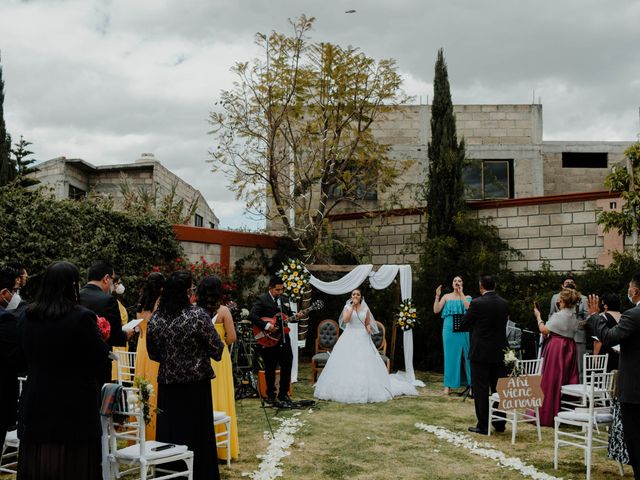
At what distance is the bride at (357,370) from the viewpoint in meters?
9.10

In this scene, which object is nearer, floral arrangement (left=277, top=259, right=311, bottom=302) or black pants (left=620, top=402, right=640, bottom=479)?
black pants (left=620, top=402, right=640, bottom=479)

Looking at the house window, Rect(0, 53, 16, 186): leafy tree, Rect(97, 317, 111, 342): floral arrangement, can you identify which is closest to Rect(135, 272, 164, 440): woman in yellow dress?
Rect(97, 317, 111, 342): floral arrangement

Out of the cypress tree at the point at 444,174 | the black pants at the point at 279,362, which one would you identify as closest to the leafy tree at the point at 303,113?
the cypress tree at the point at 444,174

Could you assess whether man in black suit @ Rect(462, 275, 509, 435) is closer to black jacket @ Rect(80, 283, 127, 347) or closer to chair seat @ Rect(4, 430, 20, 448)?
black jacket @ Rect(80, 283, 127, 347)

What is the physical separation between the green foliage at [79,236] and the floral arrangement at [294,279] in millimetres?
2522

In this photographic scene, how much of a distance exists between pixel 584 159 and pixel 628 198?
10.4 metres

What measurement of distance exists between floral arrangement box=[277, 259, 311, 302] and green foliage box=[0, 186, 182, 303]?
2522mm

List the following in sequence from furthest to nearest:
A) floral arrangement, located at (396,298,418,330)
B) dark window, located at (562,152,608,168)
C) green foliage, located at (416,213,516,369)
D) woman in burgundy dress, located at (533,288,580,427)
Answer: dark window, located at (562,152,608,168) < green foliage, located at (416,213,516,369) < floral arrangement, located at (396,298,418,330) < woman in burgundy dress, located at (533,288,580,427)

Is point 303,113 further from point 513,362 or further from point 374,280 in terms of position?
point 513,362

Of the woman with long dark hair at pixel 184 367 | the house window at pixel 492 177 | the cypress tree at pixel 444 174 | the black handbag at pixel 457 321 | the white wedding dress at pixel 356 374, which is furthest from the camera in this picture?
the house window at pixel 492 177

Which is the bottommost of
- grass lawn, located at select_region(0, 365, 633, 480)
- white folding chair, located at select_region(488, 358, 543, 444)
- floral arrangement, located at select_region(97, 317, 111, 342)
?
grass lawn, located at select_region(0, 365, 633, 480)

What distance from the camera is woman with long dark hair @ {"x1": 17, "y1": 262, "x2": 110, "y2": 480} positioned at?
332cm

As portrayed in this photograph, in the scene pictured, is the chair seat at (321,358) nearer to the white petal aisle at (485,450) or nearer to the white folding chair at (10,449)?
the white petal aisle at (485,450)

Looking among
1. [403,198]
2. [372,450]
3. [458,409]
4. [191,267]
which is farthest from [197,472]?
[403,198]
